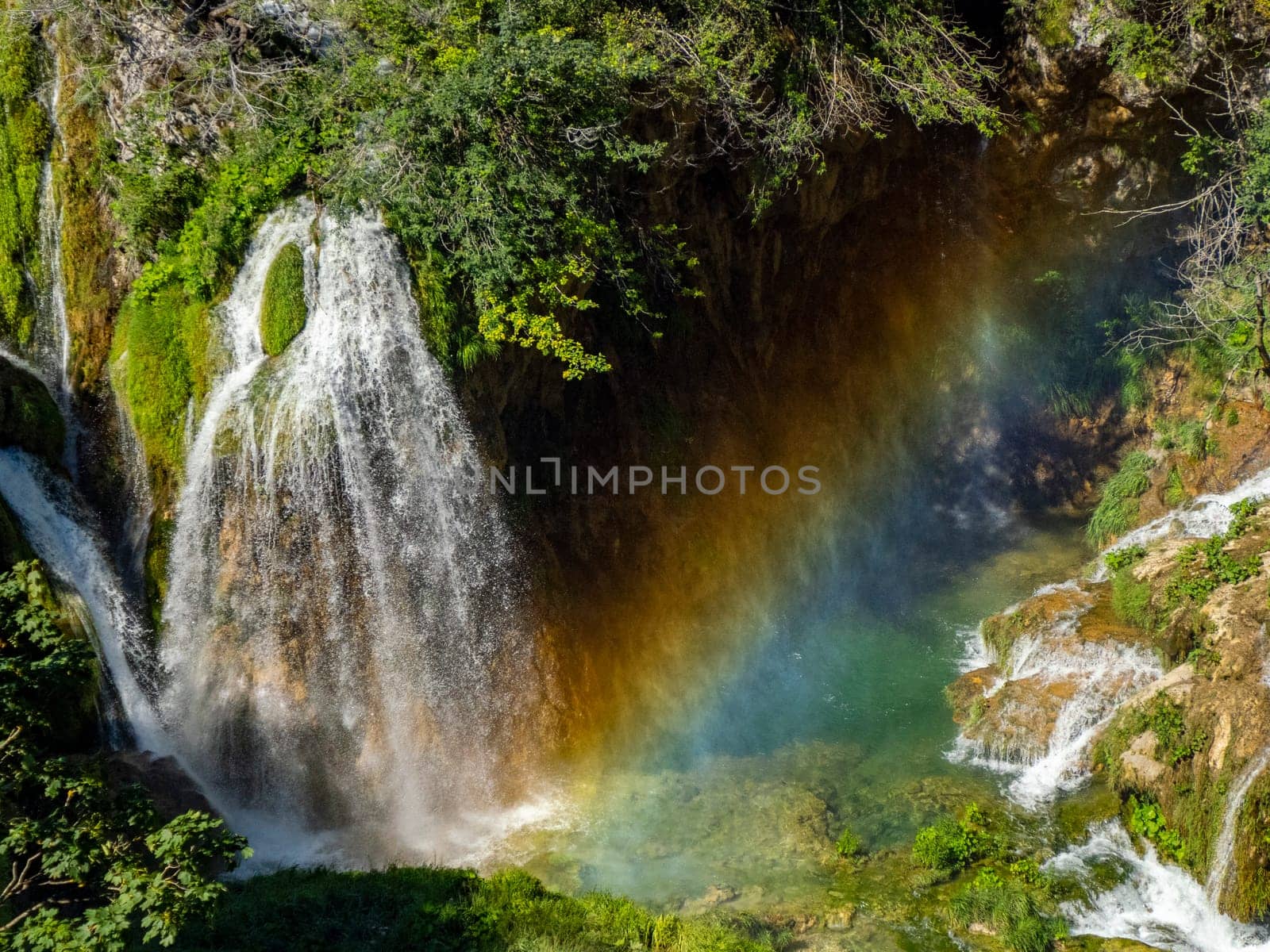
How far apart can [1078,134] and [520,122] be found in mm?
8850

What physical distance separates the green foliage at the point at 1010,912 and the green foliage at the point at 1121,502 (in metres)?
7.11

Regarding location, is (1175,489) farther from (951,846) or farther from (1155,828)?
(951,846)

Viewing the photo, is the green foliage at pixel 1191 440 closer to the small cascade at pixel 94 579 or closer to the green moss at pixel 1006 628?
the green moss at pixel 1006 628

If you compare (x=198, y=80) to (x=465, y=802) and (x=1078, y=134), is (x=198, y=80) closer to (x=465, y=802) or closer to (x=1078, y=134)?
(x=465, y=802)

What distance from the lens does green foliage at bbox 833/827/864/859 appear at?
841cm

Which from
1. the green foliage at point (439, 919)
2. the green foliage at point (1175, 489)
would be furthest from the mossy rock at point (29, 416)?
the green foliage at point (1175, 489)

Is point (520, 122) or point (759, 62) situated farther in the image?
point (759, 62)

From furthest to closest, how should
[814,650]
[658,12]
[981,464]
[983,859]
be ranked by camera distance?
[981,464]
[814,650]
[658,12]
[983,859]

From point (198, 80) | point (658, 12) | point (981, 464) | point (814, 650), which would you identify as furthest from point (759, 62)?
point (981, 464)

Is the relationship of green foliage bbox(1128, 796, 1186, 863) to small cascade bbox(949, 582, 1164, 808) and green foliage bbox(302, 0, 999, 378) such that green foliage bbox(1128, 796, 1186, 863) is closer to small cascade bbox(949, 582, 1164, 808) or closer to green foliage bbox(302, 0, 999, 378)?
small cascade bbox(949, 582, 1164, 808)

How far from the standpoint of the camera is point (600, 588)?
1120 centimetres

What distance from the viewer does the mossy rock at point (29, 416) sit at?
811 centimetres

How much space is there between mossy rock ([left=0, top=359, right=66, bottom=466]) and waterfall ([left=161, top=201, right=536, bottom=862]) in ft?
4.22

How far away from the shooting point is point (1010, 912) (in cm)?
740
